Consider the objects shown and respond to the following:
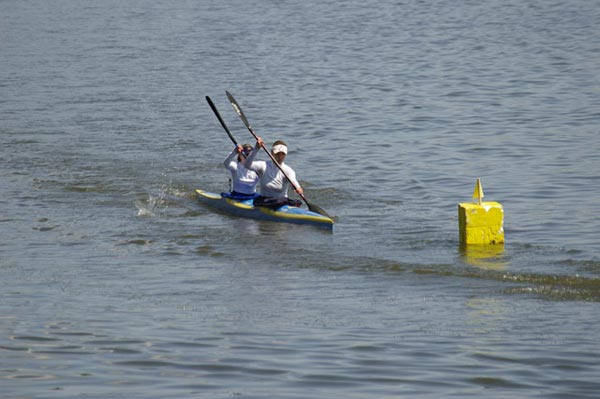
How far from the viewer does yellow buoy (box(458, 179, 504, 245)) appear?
16.7 m

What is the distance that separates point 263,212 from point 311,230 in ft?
4.48

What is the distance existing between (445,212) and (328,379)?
9.90m

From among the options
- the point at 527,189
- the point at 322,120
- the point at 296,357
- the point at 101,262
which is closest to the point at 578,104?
the point at 322,120

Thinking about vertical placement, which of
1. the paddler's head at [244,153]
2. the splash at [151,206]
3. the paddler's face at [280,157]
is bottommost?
the splash at [151,206]

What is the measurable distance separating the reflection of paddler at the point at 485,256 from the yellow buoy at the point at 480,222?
98mm

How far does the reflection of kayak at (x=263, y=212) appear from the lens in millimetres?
18656

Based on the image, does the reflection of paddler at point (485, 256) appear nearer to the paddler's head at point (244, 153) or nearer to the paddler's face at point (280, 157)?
the paddler's face at point (280, 157)

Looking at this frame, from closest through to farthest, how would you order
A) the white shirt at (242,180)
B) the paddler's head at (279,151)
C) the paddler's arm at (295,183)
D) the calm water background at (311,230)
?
the calm water background at (311,230)
the paddler's arm at (295,183)
the paddler's head at (279,151)
the white shirt at (242,180)

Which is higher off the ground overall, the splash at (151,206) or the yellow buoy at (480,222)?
the yellow buoy at (480,222)

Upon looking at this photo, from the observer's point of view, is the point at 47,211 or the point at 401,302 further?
the point at 47,211

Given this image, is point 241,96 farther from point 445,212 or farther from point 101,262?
point 101,262

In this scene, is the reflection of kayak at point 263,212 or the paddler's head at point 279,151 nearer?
the reflection of kayak at point 263,212

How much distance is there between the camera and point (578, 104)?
31781mm

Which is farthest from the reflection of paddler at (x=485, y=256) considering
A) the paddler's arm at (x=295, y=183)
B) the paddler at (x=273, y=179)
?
the paddler at (x=273, y=179)
